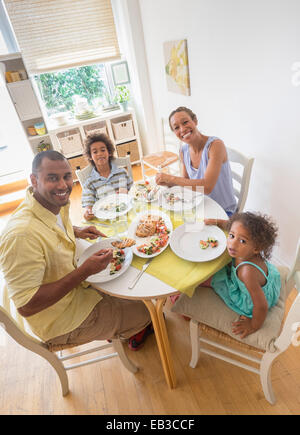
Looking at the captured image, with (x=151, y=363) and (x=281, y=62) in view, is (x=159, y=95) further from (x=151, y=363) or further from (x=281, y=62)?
(x=151, y=363)

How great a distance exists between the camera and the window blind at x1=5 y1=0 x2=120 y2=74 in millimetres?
2953

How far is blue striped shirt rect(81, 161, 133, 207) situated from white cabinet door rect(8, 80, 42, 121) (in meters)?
1.77

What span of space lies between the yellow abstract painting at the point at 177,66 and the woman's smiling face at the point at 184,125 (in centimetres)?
106

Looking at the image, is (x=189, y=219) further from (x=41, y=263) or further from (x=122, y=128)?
(x=122, y=128)

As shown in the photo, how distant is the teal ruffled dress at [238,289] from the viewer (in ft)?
3.79

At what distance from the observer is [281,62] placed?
5.06ft

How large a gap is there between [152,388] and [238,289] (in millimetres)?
752

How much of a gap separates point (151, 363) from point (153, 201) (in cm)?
95

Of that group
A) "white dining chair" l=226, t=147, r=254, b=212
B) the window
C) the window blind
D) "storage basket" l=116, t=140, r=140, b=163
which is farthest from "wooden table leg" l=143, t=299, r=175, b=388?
the window blind

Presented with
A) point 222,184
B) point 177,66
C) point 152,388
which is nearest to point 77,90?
point 177,66

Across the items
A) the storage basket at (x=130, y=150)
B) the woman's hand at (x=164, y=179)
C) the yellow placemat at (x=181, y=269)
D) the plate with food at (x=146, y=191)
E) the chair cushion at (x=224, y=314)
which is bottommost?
the storage basket at (x=130, y=150)

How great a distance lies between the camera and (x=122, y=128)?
361 centimetres

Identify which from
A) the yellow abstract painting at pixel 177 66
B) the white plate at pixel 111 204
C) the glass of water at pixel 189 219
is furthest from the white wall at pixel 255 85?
the white plate at pixel 111 204

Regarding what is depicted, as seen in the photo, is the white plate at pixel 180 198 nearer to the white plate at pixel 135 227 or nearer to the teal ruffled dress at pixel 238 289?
the white plate at pixel 135 227
